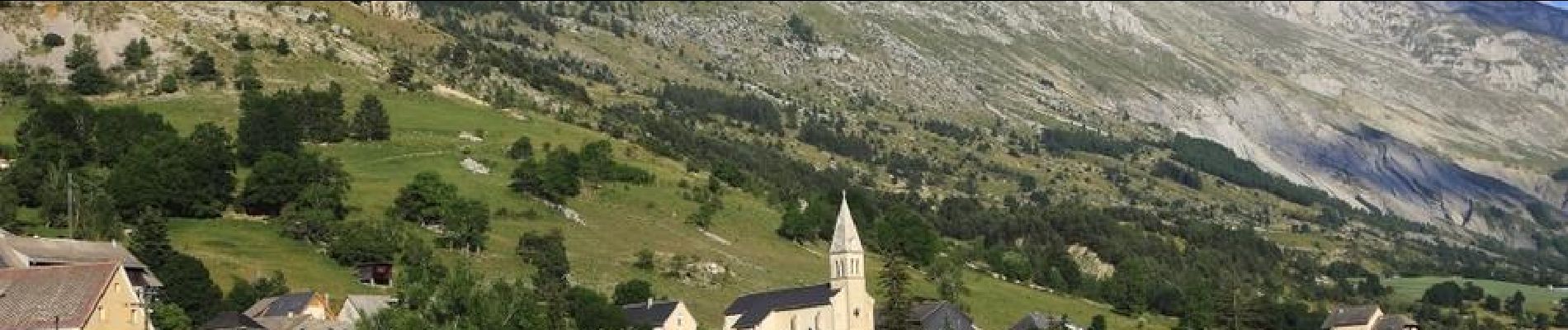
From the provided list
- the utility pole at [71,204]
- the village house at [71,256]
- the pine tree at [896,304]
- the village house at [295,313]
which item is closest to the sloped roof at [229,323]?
the village house at [295,313]

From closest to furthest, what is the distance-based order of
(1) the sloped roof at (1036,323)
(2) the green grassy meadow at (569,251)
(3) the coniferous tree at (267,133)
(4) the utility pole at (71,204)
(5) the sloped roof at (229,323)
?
1. (5) the sloped roof at (229,323)
2. (4) the utility pole at (71,204)
3. (2) the green grassy meadow at (569,251)
4. (1) the sloped roof at (1036,323)
5. (3) the coniferous tree at (267,133)

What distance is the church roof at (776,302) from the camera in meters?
157

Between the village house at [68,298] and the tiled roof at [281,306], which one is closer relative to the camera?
the village house at [68,298]

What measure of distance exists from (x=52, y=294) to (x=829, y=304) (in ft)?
220

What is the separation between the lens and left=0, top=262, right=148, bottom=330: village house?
98438 mm

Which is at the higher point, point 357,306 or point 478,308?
point 478,308

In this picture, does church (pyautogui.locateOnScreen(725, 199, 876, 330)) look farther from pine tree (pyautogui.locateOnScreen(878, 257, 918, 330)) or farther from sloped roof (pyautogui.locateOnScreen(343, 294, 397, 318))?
sloped roof (pyautogui.locateOnScreen(343, 294, 397, 318))

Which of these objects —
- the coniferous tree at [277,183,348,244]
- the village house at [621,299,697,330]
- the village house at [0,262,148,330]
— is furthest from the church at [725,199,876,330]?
the village house at [0,262,148,330]

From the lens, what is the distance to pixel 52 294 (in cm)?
10019

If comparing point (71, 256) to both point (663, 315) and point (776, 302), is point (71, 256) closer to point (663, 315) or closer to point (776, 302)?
point (663, 315)

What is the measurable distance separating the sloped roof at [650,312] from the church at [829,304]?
20.4 ft

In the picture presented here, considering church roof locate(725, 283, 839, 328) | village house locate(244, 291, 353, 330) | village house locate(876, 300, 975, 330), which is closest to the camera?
village house locate(244, 291, 353, 330)

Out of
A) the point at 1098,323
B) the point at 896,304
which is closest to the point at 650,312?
the point at 896,304

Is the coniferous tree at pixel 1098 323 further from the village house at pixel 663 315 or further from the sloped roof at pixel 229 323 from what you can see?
the sloped roof at pixel 229 323
